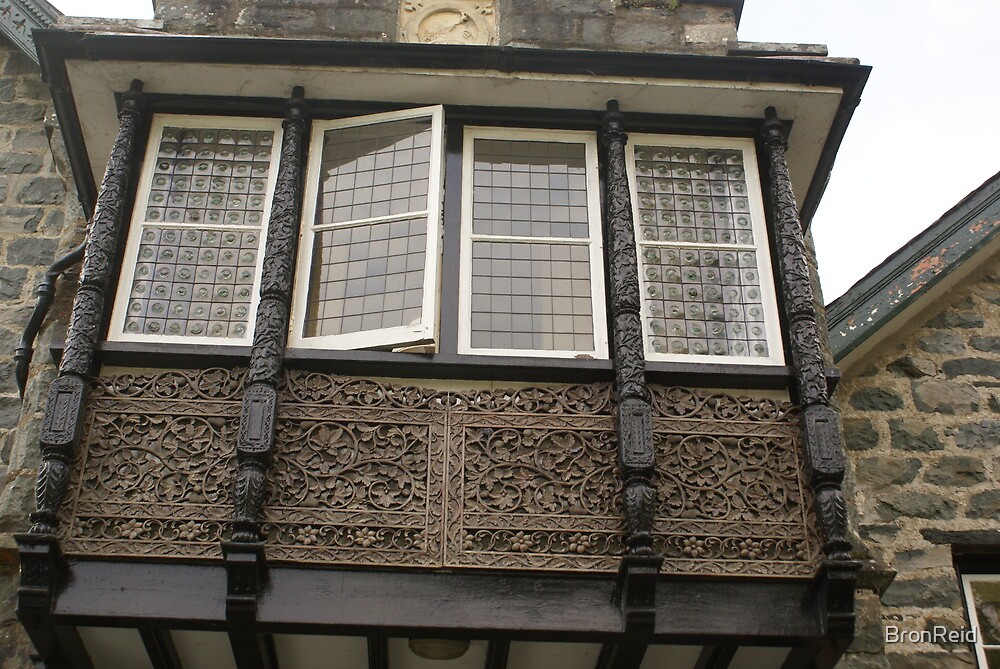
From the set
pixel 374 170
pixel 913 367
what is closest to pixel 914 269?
pixel 913 367

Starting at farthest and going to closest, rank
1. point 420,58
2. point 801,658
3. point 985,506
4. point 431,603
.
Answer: point 985,506, point 420,58, point 801,658, point 431,603

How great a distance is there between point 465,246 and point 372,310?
0.72m

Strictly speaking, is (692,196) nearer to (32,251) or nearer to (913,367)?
(913,367)

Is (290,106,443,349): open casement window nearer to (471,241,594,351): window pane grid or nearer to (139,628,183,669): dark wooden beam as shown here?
(471,241,594,351): window pane grid

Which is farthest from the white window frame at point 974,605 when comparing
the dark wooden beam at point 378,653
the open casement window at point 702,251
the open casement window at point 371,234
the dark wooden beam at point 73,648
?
the dark wooden beam at point 73,648

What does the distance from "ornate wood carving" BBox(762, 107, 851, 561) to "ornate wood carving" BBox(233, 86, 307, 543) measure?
2.93 metres

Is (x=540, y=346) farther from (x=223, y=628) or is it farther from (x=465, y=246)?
(x=223, y=628)

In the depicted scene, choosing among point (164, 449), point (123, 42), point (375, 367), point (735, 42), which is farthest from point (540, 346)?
point (123, 42)

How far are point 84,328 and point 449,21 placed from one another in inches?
132

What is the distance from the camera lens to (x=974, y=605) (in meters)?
8.12

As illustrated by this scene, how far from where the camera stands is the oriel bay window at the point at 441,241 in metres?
7.20

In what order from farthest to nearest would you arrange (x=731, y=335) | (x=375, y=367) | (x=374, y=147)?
1. (x=374, y=147)
2. (x=731, y=335)
3. (x=375, y=367)

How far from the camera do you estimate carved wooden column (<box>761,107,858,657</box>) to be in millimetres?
6277

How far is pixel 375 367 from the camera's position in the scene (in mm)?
6859
